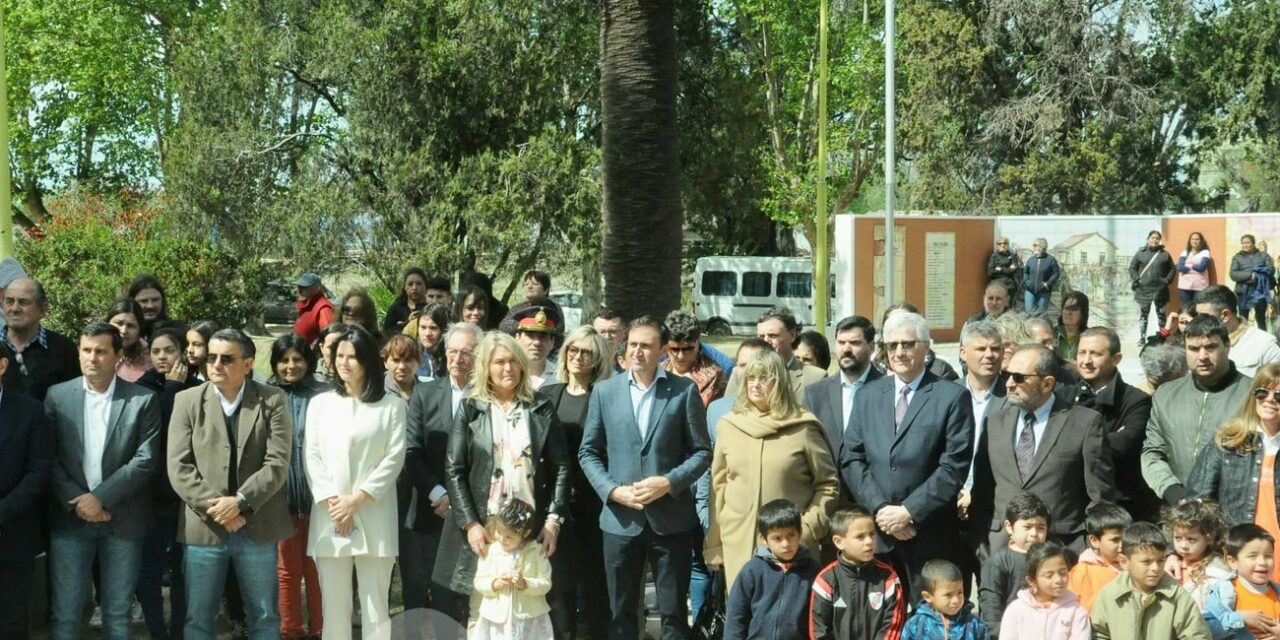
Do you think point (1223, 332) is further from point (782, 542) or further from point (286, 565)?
point (286, 565)

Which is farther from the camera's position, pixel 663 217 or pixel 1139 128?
pixel 1139 128

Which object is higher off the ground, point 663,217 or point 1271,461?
point 663,217

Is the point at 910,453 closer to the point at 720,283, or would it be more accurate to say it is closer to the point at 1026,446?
the point at 1026,446

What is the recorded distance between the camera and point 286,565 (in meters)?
7.88

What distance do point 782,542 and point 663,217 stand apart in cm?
422

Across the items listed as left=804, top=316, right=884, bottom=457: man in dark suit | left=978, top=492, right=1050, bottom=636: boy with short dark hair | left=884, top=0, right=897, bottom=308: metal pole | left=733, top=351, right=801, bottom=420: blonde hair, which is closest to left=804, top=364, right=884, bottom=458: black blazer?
left=804, top=316, right=884, bottom=457: man in dark suit

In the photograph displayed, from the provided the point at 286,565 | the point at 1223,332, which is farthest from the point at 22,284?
the point at 1223,332

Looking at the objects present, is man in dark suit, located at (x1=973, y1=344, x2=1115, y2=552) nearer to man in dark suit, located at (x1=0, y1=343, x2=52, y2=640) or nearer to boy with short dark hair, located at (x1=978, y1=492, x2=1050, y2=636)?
boy with short dark hair, located at (x1=978, y1=492, x2=1050, y2=636)

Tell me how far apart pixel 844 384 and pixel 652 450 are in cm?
118

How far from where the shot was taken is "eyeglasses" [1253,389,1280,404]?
651 centimetres

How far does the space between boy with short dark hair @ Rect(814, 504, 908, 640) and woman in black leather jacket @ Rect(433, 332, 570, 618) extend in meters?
1.44

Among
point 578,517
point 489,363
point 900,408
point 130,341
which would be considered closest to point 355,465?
point 489,363

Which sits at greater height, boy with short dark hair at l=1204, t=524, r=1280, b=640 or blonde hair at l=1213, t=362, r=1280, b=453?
blonde hair at l=1213, t=362, r=1280, b=453

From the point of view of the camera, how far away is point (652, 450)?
7047mm
